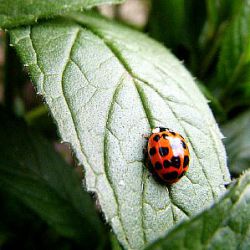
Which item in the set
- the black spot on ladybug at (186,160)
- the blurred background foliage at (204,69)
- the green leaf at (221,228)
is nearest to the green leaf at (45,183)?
the blurred background foliage at (204,69)

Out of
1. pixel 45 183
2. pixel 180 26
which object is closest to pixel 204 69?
pixel 180 26

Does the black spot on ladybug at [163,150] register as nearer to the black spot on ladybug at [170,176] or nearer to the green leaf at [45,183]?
the black spot on ladybug at [170,176]

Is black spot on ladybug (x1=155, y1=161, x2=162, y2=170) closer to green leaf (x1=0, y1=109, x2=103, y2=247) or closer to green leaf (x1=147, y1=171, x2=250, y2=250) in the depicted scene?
green leaf (x1=147, y1=171, x2=250, y2=250)

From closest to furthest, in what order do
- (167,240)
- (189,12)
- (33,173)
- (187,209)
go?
(167,240)
(187,209)
(33,173)
(189,12)

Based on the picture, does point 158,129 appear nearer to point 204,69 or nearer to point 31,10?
point 31,10

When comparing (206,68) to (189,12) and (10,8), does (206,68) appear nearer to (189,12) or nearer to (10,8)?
(189,12)

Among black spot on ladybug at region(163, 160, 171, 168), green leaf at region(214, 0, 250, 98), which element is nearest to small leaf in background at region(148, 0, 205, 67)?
green leaf at region(214, 0, 250, 98)

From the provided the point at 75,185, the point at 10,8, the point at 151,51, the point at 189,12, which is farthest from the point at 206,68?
the point at 10,8
